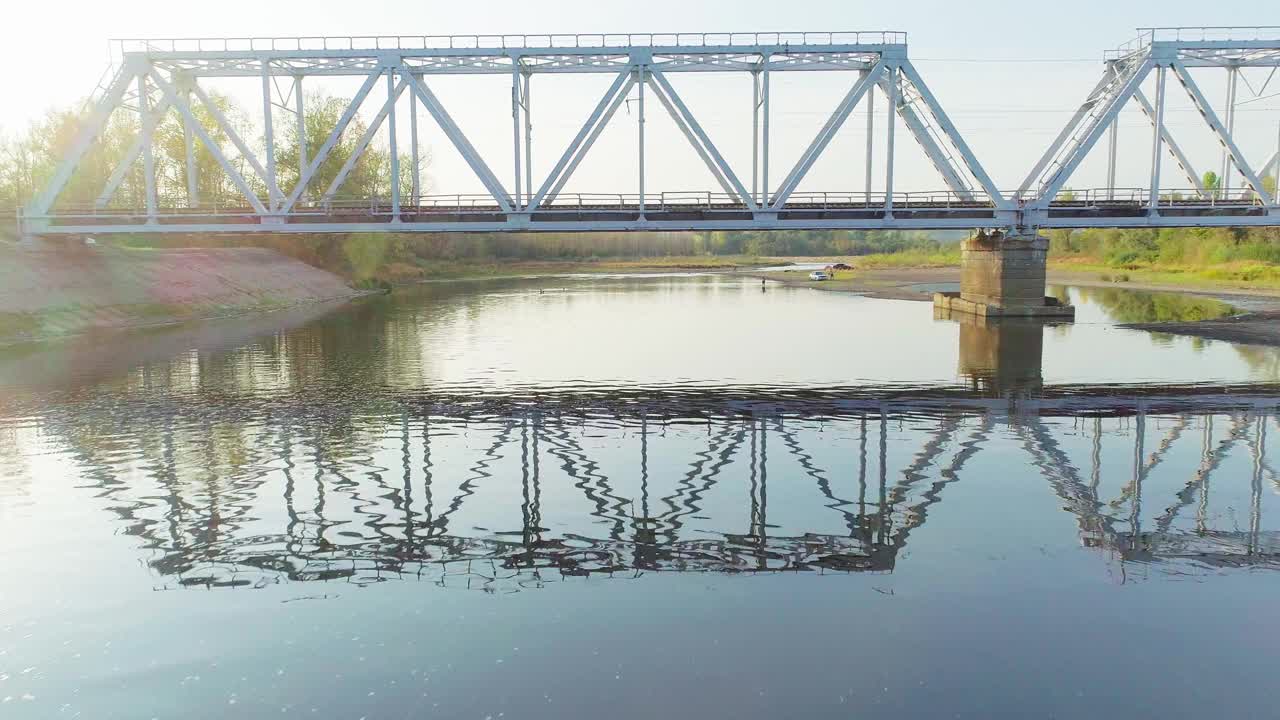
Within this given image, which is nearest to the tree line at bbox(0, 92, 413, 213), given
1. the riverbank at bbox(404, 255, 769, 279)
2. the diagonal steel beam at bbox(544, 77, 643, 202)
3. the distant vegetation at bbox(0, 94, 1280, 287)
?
the distant vegetation at bbox(0, 94, 1280, 287)

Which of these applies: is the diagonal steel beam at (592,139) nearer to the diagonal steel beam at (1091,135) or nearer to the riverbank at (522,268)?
the diagonal steel beam at (1091,135)

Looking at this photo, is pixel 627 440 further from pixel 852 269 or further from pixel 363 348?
pixel 852 269

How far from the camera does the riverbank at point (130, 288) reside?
172ft

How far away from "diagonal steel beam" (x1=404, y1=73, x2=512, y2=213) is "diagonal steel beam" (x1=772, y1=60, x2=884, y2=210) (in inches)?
564

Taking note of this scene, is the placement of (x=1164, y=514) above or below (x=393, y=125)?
below

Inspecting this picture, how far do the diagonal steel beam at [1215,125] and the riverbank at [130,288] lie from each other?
2461 inches

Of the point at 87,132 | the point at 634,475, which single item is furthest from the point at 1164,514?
the point at 87,132

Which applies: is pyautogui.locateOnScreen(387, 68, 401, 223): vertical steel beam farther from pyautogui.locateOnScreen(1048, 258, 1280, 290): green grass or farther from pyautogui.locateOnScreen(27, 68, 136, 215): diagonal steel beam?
pyautogui.locateOnScreen(1048, 258, 1280, 290): green grass

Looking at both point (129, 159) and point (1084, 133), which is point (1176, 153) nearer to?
point (1084, 133)

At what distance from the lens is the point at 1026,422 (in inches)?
1059

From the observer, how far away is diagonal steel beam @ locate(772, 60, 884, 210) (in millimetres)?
49781

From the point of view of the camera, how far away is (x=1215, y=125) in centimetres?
5359

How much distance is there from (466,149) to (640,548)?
37303mm

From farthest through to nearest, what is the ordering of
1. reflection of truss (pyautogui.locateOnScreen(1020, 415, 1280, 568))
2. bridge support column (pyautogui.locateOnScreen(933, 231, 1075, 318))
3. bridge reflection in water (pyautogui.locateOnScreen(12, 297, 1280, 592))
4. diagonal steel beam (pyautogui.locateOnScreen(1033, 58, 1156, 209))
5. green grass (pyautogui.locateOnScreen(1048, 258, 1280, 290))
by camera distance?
1. green grass (pyautogui.locateOnScreen(1048, 258, 1280, 290))
2. bridge support column (pyautogui.locateOnScreen(933, 231, 1075, 318))
3. diagonal steel beam (pyautogui.locateOnScreen(1033, 58, 1156, 209))
4. bridge reflection in water (pyautogui.locateOnScreen(12, 297, 1280, 592))
5. reflection of truss (pyautogui.locateOnScreen(1020, 415, 1280, 568))
